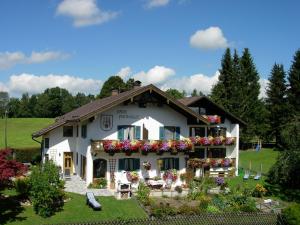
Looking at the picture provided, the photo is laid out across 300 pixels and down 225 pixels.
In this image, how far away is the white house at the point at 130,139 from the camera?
2884 centimetres

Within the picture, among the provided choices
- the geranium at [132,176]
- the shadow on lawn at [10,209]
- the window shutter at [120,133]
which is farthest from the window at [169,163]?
the shadow on lawn at [10,209]

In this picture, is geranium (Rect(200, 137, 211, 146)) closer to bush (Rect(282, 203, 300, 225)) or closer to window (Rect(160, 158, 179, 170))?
window (Rect(160, 158, 179, 170))

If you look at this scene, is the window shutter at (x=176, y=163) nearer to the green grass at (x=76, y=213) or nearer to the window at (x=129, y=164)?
the window at (x=129, y=164)

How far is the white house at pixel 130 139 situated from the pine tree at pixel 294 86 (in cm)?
2384

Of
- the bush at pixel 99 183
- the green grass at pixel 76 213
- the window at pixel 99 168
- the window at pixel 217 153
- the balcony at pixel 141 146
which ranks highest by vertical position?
the balcony at pixel 141 146

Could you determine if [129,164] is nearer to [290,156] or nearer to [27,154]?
[290,156]

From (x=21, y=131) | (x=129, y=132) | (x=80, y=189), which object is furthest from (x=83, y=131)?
(x=21, y=131)

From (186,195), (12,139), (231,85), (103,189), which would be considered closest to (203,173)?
(186,195)

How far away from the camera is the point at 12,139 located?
68.4 m

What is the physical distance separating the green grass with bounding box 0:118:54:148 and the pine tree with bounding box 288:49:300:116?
36476 mm

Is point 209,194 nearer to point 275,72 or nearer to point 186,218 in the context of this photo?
point 186,218

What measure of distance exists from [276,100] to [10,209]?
43.5 metres

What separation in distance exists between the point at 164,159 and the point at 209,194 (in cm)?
485

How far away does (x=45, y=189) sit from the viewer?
21000mm
